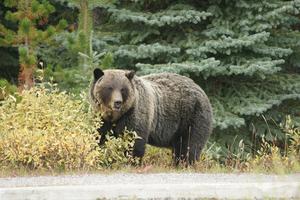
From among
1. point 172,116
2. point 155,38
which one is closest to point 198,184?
point 172,116

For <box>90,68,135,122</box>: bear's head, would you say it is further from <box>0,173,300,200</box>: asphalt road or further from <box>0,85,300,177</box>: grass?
<box>0,173,300,200</box>: asphalt road

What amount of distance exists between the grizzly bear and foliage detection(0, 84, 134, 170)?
0.77 ft

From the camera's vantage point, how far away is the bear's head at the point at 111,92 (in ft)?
34.7

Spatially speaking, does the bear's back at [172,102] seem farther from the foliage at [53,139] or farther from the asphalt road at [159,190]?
the asphalt road at [159,190]

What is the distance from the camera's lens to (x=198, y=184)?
25.1 feet

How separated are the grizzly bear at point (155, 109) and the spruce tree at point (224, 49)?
3.37 m

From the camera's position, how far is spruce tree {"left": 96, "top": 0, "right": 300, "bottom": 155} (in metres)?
15.7

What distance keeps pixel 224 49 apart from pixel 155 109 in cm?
498

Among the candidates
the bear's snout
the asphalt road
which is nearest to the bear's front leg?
the bear's snout

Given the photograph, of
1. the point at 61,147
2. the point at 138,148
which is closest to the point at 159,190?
the point at 61,147

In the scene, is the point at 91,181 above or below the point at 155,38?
below

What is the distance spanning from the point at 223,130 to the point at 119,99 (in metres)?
6.48

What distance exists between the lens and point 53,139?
971 centimetres

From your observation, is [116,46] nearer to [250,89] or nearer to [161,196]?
[250,89]
